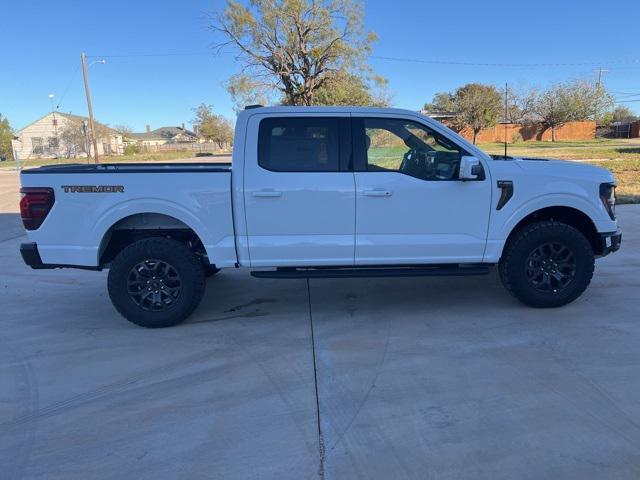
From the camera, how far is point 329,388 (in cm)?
343

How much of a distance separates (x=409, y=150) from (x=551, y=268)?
1808 mm

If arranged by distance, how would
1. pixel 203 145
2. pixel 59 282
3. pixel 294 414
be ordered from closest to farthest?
pixel 294 414, pixel 59 282, pixel 203 145

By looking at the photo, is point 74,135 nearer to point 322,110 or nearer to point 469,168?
point 322,110

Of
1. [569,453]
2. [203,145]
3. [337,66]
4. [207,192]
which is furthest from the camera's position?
[203,145]

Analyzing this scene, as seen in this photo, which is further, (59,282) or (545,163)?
(59,282)

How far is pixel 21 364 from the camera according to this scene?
3.94m

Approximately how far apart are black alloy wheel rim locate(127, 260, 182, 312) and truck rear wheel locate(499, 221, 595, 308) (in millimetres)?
3192

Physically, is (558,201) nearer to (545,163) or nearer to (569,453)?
(545,163)

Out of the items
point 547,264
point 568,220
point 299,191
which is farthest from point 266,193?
point 568,220

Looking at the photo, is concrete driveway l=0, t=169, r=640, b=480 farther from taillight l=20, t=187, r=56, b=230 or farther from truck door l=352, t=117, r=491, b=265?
taillight l=20, t=187, r=56, b=230

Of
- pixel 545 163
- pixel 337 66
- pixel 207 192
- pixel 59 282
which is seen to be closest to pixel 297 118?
pixel 207 192

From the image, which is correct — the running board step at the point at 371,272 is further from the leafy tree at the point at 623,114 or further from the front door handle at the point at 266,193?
the leafy tree at the point at 623,114

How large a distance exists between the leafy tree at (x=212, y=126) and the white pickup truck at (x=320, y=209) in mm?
79379

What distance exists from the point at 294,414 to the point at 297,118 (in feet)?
8.67
